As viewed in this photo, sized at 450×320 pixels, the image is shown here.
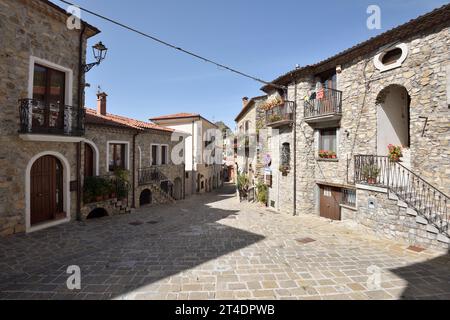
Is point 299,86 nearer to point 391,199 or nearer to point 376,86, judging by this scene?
point 376,86

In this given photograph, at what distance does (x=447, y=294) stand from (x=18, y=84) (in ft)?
45.0

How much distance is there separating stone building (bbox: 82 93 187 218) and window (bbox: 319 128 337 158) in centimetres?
1149

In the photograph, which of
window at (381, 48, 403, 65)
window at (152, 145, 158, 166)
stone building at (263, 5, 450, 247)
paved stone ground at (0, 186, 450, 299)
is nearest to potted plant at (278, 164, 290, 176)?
stone building at (263, 5, 450, 247)

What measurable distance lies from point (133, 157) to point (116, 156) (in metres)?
1.07

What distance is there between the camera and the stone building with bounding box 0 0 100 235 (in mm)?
7539

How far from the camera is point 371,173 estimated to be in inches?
370

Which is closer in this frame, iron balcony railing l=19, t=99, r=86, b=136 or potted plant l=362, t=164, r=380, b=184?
iron balcony railing l=19, t=99, r=86, b=136

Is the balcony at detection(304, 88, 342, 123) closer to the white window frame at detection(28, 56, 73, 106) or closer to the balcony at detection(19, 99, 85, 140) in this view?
the balcony at detection(19, 99, 85, 140)

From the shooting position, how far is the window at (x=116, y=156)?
13.3 metres

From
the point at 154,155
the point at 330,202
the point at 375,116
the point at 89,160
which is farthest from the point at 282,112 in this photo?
the point at 89,160

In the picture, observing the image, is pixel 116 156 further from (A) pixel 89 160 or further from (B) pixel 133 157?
(A) pixel 89 160

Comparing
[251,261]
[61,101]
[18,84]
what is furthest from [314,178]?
[18,84]

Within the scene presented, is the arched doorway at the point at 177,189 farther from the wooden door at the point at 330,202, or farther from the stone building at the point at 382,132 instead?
the wooden door at the point at 330,202
